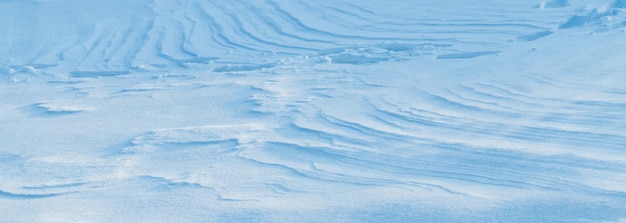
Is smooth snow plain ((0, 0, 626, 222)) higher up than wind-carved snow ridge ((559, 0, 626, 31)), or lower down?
lower down

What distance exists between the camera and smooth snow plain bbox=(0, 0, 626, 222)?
210 centimetres

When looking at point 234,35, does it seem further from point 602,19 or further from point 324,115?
point 602,19

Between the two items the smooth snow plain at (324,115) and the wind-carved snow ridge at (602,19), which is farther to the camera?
the wind-carved snow ridge at (602,19)

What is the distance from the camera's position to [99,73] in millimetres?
3824

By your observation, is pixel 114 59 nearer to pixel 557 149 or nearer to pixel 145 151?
pixel 145 151

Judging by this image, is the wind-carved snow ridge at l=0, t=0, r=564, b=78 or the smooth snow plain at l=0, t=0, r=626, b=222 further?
the wind-carved snow ridge at l=0, t=0, r=564, b=78

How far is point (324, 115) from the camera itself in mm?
2840

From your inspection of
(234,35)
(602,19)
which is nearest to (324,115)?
(234,35)

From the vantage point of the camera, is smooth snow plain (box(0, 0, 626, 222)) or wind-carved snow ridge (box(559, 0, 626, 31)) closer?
smooth snow plain (box(0, 0, 626, 222))

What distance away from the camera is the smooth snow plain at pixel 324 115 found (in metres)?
2.10

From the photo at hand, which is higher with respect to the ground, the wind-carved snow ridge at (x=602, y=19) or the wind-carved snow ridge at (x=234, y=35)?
the wind-carved snow ridge at (x=602, y=19)

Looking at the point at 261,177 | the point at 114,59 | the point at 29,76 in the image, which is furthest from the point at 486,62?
the point at 29,76

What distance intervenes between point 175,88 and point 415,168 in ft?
4.60

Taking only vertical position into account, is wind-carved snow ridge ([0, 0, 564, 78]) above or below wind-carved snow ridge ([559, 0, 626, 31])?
below
